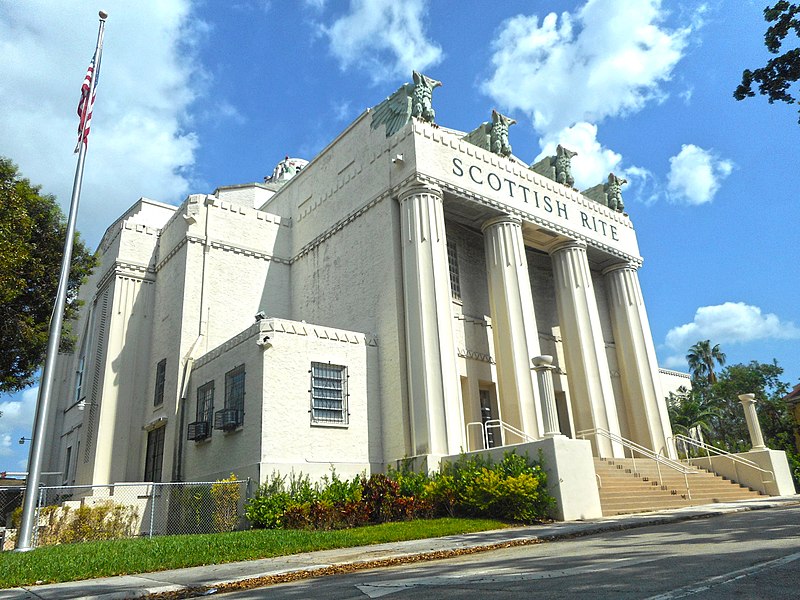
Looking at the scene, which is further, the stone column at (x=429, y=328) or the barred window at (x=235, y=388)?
the barred window at (x=235, y=388)

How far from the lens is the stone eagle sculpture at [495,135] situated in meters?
24.8

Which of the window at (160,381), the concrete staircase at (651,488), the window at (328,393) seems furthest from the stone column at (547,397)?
the window at (160,381)

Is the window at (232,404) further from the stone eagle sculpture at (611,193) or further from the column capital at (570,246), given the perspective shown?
the stone eagle sculpture at (611,193)

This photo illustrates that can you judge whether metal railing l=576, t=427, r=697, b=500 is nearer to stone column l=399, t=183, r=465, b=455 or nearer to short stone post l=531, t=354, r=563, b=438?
short stone post l=531, t=354, r=563, b=438

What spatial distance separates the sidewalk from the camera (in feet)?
26.2

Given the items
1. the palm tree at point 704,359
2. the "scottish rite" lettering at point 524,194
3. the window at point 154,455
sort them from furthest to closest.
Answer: the palm tree at point 704,359
the window at point 154,455
the "scottish rite" lettering at point 524,194

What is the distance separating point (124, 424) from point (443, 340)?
13515 millimetres

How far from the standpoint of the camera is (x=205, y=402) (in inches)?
867

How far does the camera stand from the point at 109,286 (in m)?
27.3

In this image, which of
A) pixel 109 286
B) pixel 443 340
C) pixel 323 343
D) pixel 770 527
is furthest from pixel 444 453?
pixel 109 286

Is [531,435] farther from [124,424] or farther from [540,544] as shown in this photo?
[124,424]

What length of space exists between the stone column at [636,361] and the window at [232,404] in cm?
1677

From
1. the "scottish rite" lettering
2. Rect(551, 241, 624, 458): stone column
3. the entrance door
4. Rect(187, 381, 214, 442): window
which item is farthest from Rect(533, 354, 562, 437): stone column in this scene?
Rect(187, 381, 214, 442): window

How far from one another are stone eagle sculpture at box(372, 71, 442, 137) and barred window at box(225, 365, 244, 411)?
1016 centimetres
